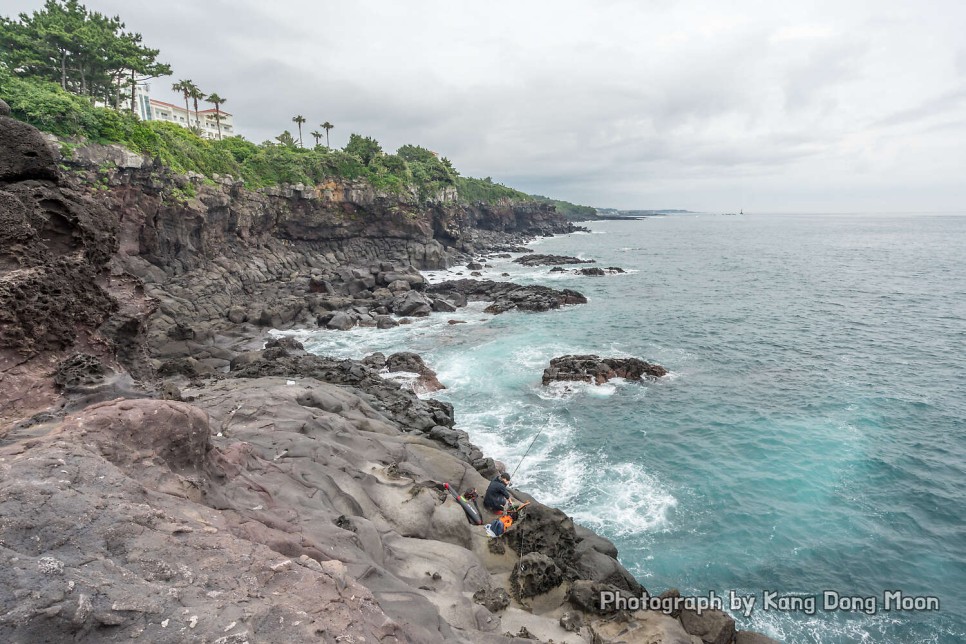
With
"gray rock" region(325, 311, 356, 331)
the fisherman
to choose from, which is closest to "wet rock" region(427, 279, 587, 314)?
"gray rock" region(325, 311, 356, 331)

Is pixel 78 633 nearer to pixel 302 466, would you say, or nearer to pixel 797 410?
pixel 302 466

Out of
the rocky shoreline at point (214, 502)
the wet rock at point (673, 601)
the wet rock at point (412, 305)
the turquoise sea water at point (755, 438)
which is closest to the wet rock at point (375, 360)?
the turquoise sea water at point (755, 438)

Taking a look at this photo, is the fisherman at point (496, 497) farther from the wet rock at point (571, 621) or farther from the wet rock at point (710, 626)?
the wet rock at point (710, 626)

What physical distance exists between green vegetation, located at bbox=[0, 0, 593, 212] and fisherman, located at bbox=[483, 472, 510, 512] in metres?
40.1

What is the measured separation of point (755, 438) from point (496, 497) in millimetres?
14905

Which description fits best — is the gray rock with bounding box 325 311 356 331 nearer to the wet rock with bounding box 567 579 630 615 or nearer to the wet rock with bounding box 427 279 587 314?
the wet rock with bounding box 427 279 587 314

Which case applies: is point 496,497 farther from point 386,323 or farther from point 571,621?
point 386,323

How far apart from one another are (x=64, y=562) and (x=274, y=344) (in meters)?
29.3

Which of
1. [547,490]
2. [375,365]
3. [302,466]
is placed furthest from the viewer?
[375,365]

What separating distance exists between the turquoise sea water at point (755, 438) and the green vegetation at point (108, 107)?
23.0m

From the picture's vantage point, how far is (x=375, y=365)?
101 feet

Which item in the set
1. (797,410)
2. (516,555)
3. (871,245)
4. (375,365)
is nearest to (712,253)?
(871,245)

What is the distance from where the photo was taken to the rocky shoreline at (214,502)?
17.2 feet

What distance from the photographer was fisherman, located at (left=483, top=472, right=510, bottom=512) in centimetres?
1495
